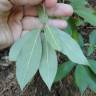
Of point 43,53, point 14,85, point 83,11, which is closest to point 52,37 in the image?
point 43,53

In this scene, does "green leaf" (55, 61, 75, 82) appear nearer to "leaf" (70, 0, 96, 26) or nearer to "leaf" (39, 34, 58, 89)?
"leaf" (70, 0, 96, 26)

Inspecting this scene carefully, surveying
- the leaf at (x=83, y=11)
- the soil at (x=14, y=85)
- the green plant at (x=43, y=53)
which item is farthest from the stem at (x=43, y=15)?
the soil at (x=14, y=85)

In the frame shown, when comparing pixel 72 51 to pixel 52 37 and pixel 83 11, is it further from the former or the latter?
pixel 83 11

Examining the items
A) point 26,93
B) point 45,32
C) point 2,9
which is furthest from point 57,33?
point 26,93

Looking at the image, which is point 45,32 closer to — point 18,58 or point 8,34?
point 18,58

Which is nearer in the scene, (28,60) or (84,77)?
(28,60)

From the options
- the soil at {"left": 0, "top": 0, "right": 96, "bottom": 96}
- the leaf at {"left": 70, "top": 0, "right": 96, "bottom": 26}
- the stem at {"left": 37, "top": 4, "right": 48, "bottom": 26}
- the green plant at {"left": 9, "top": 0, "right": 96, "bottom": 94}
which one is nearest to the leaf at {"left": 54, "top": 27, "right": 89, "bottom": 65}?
the green plant at {"left": 9, "top": 0, "right": 96, "bottom": 94}
